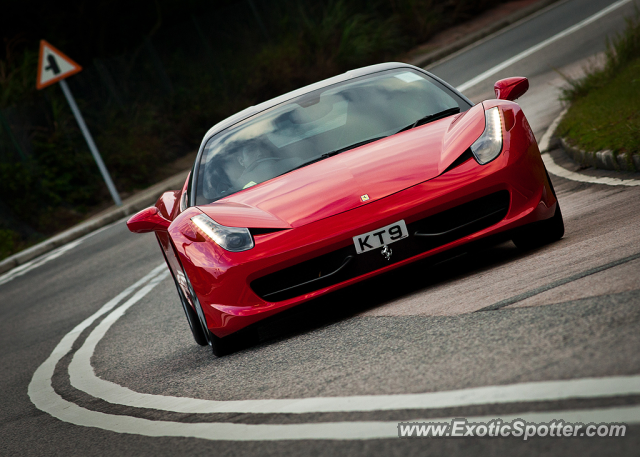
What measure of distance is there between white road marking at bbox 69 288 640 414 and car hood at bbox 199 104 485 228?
3.56ft

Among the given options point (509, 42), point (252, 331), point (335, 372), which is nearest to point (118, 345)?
point (252, 331)

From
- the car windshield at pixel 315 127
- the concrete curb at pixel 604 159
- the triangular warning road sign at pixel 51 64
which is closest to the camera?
the car windshield at pixel 315 127

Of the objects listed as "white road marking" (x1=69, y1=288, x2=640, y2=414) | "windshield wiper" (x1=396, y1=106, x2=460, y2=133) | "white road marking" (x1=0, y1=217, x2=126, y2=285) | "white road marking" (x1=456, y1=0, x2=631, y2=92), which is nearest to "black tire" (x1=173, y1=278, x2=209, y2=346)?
"white road marking" (x1=69, y1=288, x2=640, y2=414)

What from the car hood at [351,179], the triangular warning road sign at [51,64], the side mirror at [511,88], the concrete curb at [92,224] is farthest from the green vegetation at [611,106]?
the triangular warning road sign at [51,64]

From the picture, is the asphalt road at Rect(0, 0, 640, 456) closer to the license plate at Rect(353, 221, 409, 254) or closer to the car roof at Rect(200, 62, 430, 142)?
the license plate at Rect(353, 221, 409, 254)

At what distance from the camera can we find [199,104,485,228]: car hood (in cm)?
482

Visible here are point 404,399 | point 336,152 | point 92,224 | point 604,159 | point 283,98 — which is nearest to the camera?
point 404,399

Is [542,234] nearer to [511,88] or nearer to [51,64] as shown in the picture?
[511,88]

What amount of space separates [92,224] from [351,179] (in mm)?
12998

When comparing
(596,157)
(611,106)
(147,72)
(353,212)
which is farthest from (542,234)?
(147,72)

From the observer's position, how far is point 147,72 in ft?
80.8

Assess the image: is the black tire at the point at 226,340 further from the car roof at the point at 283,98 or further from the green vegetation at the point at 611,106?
the green vegetation at the point at 611,106

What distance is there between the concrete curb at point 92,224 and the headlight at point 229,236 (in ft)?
38.3

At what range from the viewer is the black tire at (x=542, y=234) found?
17.1 feet
